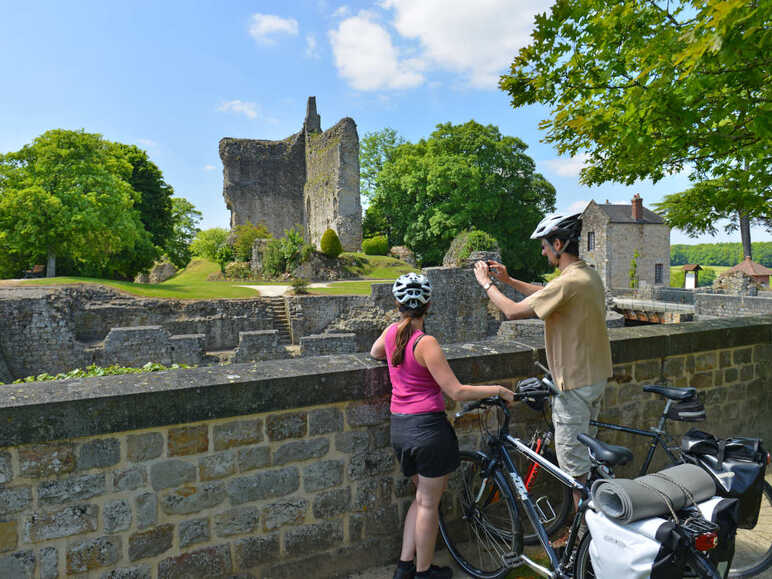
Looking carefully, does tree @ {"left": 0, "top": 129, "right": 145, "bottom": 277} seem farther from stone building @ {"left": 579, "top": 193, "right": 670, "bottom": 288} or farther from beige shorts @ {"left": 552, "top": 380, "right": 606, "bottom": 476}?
stone building @ {"left": 579, "top": 193, "right": 670, "bottom": 288}

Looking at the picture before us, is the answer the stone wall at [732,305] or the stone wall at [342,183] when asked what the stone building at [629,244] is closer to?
the stone wall at [732,305]

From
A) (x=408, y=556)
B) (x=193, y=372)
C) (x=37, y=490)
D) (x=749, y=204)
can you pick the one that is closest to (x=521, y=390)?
(x=408, y=556)

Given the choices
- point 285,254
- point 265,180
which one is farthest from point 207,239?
point 285,254

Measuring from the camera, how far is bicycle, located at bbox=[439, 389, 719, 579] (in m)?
2.65

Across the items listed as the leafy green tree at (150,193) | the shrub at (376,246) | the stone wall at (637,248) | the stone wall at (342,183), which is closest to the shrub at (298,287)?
the shrub at (376,246)

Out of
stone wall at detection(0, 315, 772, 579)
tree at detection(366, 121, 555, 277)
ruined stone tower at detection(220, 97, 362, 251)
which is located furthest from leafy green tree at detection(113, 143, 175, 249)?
stone wall at detection(0, 315, 772, 579)

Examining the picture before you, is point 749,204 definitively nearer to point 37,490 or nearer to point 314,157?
point 37,490

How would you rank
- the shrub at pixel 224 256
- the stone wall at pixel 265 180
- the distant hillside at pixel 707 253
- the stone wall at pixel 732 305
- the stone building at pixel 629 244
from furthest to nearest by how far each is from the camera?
the distant hillside at pixel 707 253 → the stone wall at pixel 265 180 → the stone building at pixel 629 244 → the shrub at pixel 224 256 → the stone wall at pixel 732 305

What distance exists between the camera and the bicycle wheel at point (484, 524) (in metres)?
2.77

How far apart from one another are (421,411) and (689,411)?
1.49 meters

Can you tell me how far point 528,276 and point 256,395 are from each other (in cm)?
3514

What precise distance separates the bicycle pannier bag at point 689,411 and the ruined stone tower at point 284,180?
33.8 metres

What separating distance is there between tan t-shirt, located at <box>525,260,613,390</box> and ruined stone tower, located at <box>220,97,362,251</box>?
3372 centimetres

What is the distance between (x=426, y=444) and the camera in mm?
2525
